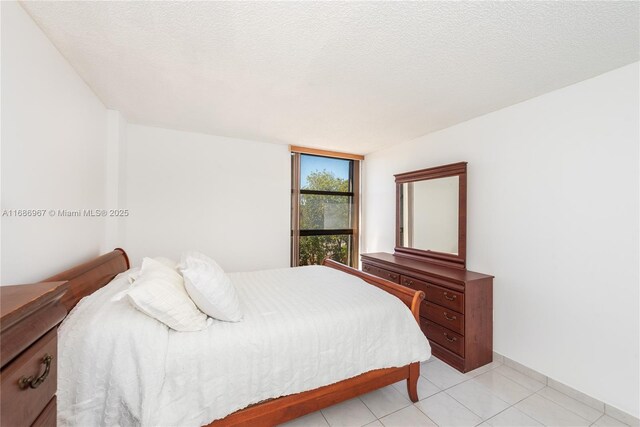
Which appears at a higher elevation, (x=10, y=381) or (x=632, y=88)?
(x=632, y=88)

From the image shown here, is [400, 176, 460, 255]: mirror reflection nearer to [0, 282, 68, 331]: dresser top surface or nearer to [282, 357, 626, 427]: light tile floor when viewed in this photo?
[282, 357, 626, 427]: light tile floor

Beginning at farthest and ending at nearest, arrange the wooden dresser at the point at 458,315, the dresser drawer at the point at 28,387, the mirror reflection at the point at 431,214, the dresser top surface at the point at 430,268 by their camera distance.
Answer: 1. the mirror reflection at the point at 431,214
2. the dresser top surface at the point at 430,268
3. the wooden dresser at the point at 458,315
4. the dresser drawer at the point at 28,387

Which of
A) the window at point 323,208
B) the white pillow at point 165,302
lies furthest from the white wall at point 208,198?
the white pillow at point 165,302

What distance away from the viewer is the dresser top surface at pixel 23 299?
2.07 ft

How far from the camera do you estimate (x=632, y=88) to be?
1.79 meters

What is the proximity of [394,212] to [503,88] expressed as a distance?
2.02m

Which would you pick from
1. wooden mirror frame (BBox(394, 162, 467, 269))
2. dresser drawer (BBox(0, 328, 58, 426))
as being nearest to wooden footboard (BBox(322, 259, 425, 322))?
wooden mirror frame (BBox(394, 162, 467, 269))

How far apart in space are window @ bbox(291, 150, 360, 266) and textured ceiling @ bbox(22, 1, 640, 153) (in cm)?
155

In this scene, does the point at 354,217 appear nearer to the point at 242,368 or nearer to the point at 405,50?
the point at 405,50

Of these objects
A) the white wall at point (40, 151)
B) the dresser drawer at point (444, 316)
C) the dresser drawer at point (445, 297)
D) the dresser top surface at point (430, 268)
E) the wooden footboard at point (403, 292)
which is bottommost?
the dresser drawer at point (444, 316)

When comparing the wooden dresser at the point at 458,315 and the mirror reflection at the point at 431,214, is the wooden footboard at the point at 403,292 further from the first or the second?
the mirror reflection at the point at 431,214

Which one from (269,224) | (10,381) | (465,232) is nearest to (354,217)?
(269,224)

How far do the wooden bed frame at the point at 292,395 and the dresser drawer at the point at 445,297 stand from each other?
0.66 meters

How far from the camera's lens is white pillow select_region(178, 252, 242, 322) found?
150cm
